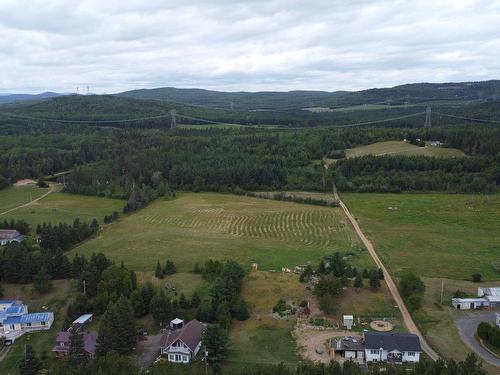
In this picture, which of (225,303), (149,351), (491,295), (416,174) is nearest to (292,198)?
(416,174)

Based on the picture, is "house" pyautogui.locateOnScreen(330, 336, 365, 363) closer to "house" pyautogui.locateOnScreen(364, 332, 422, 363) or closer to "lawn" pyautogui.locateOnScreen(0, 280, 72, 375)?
"house" pyautogui.locateOnScreen(364, 332, 422, 363)

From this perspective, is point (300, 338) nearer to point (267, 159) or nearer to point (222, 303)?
point (222, 303)

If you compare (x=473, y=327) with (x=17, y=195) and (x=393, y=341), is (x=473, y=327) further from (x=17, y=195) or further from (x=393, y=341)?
(x=17, y=195)

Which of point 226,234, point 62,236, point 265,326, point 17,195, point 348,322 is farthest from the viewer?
point 17,195

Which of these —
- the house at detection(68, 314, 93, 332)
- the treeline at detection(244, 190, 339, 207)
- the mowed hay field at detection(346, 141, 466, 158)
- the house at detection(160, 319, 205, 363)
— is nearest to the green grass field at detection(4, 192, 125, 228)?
the treeline at detection(244, 190, 339, 207)

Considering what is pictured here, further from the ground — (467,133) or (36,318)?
(467,133)

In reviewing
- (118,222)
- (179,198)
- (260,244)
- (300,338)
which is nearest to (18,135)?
(179,198)
